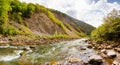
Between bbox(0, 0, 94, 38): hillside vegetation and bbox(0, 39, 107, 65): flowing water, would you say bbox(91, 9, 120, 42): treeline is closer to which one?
bbox(0, 39, 107, 65): flowing water

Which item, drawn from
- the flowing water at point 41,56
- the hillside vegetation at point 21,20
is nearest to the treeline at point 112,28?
the flowing water at point 41,56

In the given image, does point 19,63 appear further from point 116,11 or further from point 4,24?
point 4,24

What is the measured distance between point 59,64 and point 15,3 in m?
75.8

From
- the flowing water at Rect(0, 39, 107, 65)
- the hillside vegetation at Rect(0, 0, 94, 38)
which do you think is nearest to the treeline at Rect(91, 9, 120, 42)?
the flowing water at Rect(0, 39, 107, 65)

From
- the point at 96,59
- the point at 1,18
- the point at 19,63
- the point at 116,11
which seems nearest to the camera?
the point at 96,59

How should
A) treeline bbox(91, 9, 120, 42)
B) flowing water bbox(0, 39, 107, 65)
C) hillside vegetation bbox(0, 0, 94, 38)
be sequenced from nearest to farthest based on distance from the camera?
flowing water bbox(0, 39, 107, 65), treeline bbox(91, 9, 120, 42), hillside vegetation bbox(0, 0, 94, 38)

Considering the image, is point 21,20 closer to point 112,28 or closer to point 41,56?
point 112,28

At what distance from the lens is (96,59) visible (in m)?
24.3

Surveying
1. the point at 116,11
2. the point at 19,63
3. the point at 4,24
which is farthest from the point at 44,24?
the point at 19,63

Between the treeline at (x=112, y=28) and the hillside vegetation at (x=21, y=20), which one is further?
the hillside vegetation at (x=21, y=20)

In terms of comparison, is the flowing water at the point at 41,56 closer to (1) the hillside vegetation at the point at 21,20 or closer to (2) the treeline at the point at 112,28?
(2) the treeline at the point at 112,28

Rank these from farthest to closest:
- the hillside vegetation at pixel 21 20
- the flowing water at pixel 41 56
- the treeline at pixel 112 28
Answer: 1. the hillside vegetation at pixel 21 20
2. the treeline at pixel 112 28
3. the flowing water at pixel 41 56

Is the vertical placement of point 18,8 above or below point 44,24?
above

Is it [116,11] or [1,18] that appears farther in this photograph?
[1,18]
